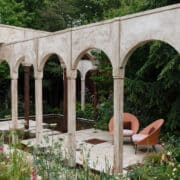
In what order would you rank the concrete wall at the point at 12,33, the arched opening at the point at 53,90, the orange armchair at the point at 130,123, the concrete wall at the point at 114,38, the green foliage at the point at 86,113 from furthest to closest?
the arched opening at the point at 53,90 → the green foliage at the point at 86,113 → the concrete wall at the point at 12,33 → the orange armchair at the point at 130,123 → the concrete wall at the point at 114,38

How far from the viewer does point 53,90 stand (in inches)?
730

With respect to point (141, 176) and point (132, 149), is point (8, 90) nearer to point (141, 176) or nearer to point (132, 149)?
point (132, 149)

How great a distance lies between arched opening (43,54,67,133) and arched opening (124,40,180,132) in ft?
17.9

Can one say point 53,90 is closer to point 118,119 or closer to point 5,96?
point 5,96

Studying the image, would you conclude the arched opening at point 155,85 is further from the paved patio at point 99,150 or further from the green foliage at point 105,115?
the paved patio at point 99,150

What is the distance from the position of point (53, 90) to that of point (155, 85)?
9.79 metres

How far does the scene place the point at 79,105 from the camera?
53.9ft

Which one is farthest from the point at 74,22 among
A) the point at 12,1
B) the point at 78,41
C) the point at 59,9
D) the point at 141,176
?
the point at 141,176

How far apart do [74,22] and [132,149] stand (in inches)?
566

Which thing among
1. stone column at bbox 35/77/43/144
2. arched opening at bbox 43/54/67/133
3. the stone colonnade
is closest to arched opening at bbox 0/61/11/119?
arched opening at bbox 43/54/67/133

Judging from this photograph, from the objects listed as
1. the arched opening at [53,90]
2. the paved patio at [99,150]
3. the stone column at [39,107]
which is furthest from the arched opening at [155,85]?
the arched opening at [53,90]

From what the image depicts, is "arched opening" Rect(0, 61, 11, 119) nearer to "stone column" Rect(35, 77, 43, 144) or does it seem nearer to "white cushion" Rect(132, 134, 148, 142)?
"stone column" Rect(35, 77, 43, 144)

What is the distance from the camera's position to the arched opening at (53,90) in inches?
643

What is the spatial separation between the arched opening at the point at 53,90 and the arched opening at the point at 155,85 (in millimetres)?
5447
